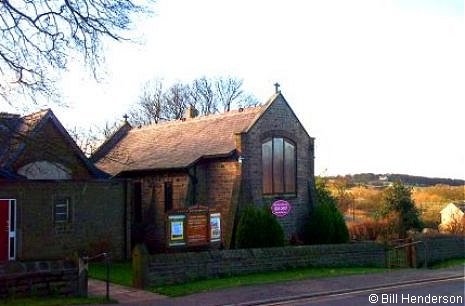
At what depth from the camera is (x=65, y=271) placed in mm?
14898

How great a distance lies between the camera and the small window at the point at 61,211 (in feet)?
73.9

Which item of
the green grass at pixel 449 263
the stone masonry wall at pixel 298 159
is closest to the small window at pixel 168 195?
the stone masonry wall at pixel 298 159

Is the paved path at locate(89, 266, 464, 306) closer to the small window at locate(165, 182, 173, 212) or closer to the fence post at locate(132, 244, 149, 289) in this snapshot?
the fence post at locate(132, 244, 149, 289)

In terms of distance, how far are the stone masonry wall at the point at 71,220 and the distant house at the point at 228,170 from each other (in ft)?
6.07

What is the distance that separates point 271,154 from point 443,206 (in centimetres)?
3536

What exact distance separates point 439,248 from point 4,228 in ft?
60.6

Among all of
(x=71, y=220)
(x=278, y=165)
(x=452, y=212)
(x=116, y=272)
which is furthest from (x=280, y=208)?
(x=452, y=212)

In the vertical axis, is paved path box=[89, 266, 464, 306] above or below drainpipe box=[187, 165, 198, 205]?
below

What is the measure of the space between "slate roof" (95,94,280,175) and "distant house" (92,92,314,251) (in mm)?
66

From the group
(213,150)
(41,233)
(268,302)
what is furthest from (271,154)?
(268,302)

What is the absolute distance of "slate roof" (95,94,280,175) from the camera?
87.4 feet

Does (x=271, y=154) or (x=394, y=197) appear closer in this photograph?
(x=271, y=154)

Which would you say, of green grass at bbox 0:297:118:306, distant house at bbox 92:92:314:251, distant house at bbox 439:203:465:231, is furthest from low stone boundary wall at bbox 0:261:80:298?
distant house at bbox 439:203:465:231

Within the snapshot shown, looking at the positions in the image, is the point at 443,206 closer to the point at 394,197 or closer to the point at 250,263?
the point at 394,197
